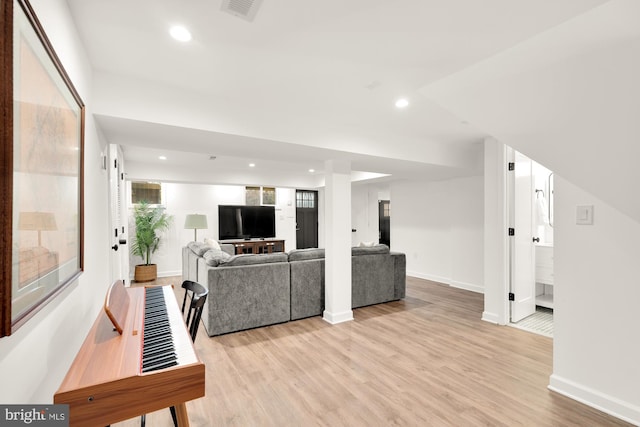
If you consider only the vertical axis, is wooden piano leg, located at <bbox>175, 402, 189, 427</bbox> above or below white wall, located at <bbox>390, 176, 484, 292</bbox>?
below

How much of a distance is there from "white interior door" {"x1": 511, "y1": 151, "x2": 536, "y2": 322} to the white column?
6.57ft

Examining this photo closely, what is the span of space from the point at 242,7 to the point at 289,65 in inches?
25.5

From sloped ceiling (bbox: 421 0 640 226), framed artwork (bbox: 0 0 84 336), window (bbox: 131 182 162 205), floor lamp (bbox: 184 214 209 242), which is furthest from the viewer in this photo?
window (bbox: 131 182 162 205)

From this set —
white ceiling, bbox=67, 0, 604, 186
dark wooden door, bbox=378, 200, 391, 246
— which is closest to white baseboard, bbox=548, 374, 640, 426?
white ceiling, bbox=67, 0, 604, 186

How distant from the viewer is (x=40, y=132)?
95 cm

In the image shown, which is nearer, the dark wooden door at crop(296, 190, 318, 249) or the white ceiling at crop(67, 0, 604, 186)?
the white ceiling at crop(67, 0, 604, 186)

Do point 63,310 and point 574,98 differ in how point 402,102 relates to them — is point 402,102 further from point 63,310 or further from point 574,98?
point 63,310

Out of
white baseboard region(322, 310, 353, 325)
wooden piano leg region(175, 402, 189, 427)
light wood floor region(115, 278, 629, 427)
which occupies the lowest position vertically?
light wood floor region(115, 278, 629, 427)

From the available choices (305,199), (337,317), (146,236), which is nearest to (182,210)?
(146,236)

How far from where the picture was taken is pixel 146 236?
6.14 m

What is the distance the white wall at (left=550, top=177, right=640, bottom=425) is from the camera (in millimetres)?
1969

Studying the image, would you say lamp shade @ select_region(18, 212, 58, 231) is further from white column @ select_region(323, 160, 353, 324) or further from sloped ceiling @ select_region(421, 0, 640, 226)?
white column @ select_region(323, 160, 353, 324)

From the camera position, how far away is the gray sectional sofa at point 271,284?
11.1 ft

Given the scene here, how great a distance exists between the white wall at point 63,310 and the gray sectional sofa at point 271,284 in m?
1.29
